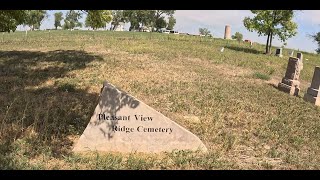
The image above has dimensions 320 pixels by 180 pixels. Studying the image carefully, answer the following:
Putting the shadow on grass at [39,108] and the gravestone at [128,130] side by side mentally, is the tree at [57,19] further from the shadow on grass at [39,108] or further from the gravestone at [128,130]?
the gravestone at [128,130]

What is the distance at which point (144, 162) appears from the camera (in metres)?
5.99

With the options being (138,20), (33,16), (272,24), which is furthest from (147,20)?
(272,24)

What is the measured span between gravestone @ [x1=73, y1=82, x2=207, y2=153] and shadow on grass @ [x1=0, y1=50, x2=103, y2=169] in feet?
2.17

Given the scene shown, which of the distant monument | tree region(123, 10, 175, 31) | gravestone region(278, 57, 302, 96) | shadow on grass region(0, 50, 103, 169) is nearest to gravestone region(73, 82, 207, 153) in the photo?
shadow on grass region(0, 50, 103, 169)

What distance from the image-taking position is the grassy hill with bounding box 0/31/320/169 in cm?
620

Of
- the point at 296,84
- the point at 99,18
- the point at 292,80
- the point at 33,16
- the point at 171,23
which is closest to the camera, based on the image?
the point at 99,18

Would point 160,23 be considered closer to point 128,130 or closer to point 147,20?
point 147,20

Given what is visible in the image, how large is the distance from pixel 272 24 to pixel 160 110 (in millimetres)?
22527

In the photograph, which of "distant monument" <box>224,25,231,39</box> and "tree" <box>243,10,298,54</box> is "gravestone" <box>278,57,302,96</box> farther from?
"distant monument" <box>224,25,231,39</box>

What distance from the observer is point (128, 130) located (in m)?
6.63

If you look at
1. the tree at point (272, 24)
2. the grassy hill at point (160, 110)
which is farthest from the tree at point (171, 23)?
the grassy hill at point (160, 110)

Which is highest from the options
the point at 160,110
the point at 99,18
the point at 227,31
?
the point at 227,31

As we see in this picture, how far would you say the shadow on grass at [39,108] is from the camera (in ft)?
20.6

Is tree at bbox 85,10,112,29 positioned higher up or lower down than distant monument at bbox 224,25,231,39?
lower down
